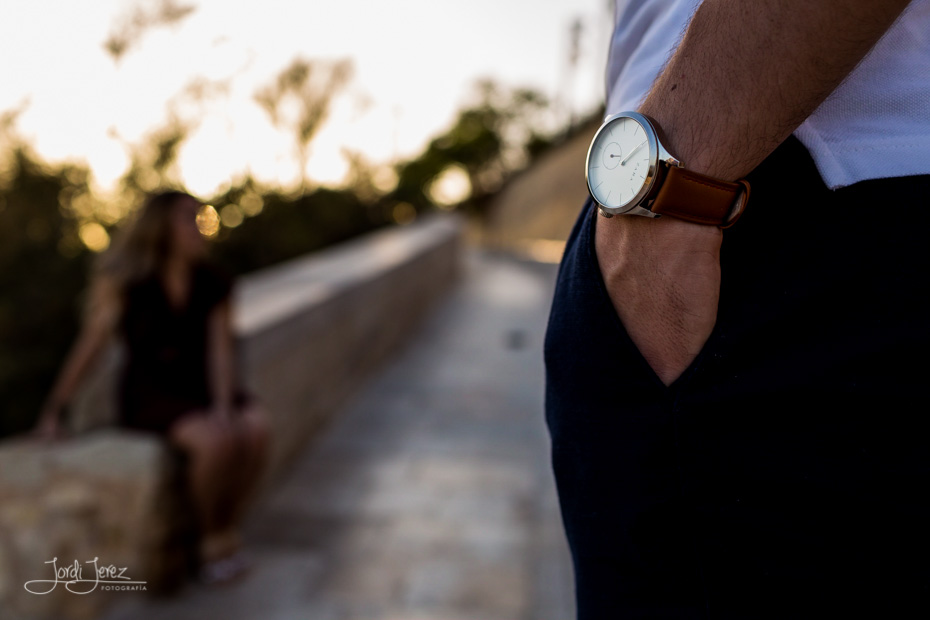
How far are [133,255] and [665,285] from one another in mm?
2830

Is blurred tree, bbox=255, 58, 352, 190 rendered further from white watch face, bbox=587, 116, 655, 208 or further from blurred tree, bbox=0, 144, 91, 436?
white watch face, bbox=587, 116, 655, 208

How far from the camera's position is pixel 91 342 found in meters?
2.95

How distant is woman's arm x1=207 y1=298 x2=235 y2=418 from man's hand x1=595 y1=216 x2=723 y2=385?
100 inches

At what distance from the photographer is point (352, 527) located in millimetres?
3377

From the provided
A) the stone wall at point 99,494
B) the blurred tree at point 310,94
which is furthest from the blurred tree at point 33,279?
the stone wall at point 99,494

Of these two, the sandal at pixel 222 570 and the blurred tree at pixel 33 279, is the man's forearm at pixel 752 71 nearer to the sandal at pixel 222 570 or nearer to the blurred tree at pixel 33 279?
the sandal at pixel 222 570

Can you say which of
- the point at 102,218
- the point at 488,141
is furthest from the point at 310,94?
the point at 488,141

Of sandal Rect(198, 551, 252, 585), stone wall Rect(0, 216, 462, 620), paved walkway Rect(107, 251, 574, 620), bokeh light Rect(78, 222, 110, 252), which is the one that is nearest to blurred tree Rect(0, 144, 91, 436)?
bokeh light Rect(78, 222, 110, 252)

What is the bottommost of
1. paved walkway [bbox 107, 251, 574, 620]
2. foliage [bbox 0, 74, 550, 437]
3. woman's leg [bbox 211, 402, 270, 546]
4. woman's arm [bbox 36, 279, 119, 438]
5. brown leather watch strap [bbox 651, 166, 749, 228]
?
foliage [bbox 0, 74, 550, 437]

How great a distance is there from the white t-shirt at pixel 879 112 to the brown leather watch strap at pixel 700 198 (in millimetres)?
81

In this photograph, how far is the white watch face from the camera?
2.20 feet

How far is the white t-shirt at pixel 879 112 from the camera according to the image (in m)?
0.64

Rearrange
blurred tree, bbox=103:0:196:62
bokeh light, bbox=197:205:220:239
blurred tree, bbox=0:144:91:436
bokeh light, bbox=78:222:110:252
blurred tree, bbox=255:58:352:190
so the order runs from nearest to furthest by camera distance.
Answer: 1. blurred tree, bbox=103:0:196:62
2. bokeh light, bbox=197:205:220:239
3. blurred tree, bbox=0:144:91:436
4. bokeh light, bbox=78:222:110:252
5. blurred tree, bbox=255:58:352:190

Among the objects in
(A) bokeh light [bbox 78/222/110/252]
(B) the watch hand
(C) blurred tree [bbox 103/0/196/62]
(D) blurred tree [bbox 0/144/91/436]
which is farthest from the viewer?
(A) bokeh light [bbox 78/222/110/252]
